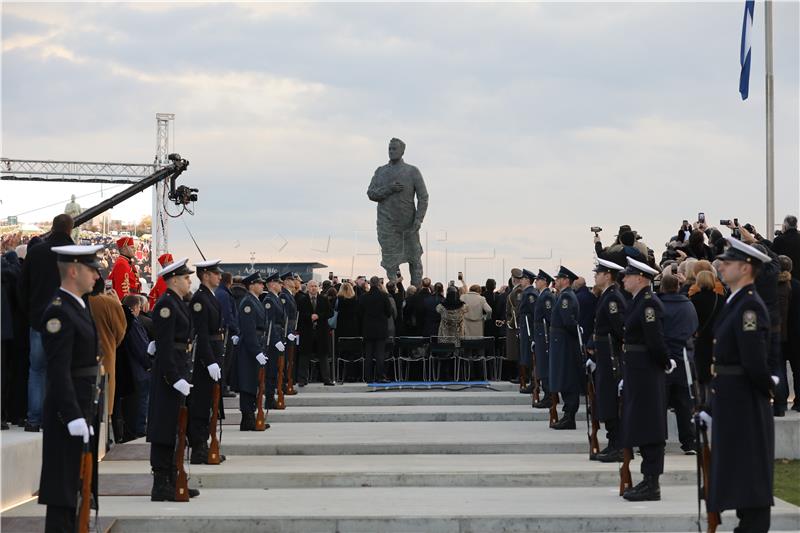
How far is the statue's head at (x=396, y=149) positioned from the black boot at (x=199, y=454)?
12.9 meters

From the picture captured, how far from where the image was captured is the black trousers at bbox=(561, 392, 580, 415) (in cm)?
1642

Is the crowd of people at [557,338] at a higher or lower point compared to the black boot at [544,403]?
higher

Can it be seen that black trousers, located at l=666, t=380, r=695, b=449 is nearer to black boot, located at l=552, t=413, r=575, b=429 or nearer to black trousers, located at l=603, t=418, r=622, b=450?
black trousers, located at l=603, t=418, r=622, b=450

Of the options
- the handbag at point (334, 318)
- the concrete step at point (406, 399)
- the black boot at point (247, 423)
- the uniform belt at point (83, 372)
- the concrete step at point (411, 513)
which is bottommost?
the concrete step at point (411, 513)

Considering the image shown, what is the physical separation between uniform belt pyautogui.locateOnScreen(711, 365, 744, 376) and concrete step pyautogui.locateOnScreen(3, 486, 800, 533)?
7.90 feet

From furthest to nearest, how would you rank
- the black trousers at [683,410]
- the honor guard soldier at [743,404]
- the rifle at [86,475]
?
1. the black trousers at [683,410]
2. the rifle at [86,475]
3. the honor guard soldier at [743,404]

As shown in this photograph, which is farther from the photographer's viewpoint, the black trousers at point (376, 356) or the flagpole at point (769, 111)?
the black trousers at point (376, 356)

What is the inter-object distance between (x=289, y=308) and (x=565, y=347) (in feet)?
17.3

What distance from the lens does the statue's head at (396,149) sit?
2559 cm

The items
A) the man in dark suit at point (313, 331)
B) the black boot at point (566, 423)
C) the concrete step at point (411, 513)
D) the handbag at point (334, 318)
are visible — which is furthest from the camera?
the handbag at point (334, 318)

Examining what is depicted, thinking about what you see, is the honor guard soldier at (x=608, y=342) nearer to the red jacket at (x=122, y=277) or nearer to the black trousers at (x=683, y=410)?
the black trousers at (x=683, y=410)

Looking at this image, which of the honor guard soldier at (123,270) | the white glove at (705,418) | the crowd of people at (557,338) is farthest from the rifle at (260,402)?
the white glove at (705,418)

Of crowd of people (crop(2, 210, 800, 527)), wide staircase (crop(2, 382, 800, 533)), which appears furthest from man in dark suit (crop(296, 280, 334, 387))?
wide staircase (crop(2, 382, 800, 533))

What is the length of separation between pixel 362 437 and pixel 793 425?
5362 millimetres
